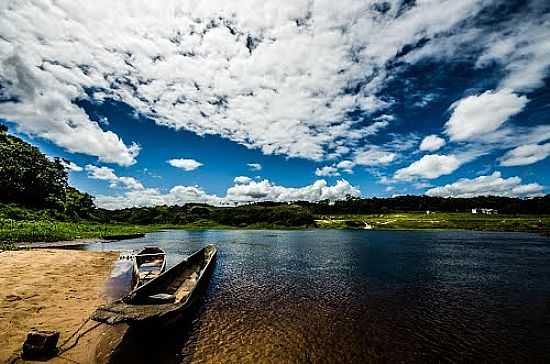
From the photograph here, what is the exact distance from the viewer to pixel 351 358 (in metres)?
10.7

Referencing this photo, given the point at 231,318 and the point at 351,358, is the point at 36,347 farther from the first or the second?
the point at 351,358

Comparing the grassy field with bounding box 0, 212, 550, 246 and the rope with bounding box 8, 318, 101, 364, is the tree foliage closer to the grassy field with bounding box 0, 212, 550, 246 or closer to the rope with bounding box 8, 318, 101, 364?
the grassy field with bounding box 0, 212, 550, 246

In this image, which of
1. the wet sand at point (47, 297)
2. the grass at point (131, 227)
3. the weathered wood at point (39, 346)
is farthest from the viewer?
the grass at point (131, 227)

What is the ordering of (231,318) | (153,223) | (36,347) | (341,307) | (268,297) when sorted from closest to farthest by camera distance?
(36,347) → (231,318) → (341,307) → (268,297) → (153,223)

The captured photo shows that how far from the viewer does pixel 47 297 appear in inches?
564

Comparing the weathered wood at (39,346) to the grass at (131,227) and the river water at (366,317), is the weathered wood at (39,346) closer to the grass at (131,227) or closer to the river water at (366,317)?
the river water at (366,317)

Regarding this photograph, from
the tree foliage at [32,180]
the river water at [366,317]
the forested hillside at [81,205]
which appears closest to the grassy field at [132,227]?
the forested hillside at [81,205]

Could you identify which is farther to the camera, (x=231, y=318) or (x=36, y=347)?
(x=231, y=318)

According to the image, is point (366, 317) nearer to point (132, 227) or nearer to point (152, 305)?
point (152, 305)

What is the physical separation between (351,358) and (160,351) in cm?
690

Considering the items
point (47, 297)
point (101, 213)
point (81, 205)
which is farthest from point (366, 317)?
point (101, 213)

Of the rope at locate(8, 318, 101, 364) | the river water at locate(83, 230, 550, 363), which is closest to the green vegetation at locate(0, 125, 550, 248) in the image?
the rope at locate(8, 318, 101, 364)

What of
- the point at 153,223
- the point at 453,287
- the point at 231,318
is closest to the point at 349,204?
the point at 153,223

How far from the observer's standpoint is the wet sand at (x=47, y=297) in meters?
10.2
